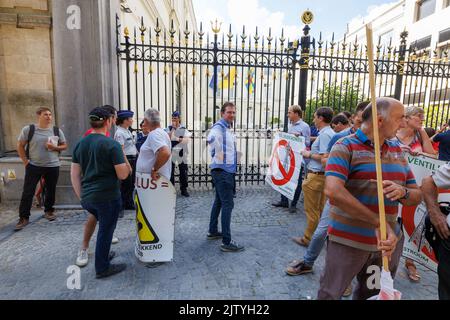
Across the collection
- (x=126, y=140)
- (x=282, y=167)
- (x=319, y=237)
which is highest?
(x=126, y=140)

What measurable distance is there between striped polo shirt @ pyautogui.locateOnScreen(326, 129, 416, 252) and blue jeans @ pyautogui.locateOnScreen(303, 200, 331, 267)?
1.09 metres

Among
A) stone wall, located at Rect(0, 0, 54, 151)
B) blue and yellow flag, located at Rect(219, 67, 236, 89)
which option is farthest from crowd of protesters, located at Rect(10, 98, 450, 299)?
blue and yellow flag, located at Rect(219, 67, 236, 89)

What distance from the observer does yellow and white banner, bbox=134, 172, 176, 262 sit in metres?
3.24

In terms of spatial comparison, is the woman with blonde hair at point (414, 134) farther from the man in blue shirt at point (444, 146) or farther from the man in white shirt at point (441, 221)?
the man in white shirt at point (441, 221)

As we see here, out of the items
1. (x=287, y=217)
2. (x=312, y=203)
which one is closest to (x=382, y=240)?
(x=312, y=203)

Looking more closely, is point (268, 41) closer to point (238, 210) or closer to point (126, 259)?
point (238, 210)

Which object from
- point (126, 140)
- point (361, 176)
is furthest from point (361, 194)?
point (126, 140)

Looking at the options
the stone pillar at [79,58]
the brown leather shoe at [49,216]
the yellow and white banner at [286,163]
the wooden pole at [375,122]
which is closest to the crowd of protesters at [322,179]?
the brown leather shoe at [49,216]

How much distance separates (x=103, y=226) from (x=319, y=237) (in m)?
2.42

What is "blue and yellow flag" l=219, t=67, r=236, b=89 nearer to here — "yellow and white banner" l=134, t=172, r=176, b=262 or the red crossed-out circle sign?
the red crossed-out circle sign

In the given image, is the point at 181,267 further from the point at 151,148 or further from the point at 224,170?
the point at 151,148

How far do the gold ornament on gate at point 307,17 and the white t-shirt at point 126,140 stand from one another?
4.73 metres

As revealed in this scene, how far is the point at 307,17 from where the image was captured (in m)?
6.37
